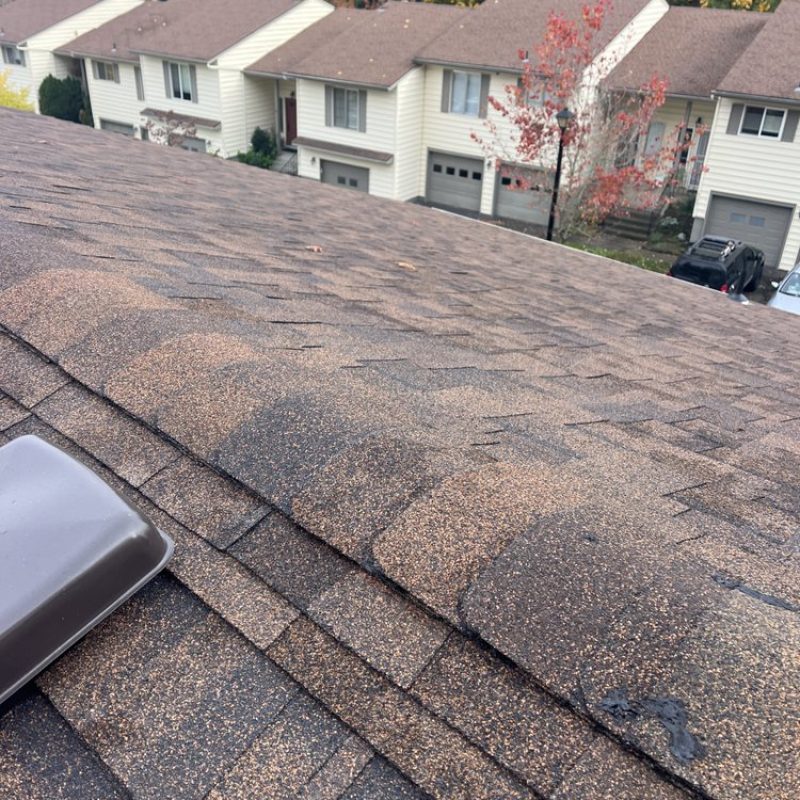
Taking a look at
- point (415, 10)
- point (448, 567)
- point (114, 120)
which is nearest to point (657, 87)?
point (415, 10)

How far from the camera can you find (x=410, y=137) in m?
25.4

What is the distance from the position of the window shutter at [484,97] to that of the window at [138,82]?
15818mm

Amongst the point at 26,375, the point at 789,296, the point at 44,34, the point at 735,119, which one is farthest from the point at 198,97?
the point at 26,375

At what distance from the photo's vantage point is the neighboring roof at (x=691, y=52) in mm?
22359

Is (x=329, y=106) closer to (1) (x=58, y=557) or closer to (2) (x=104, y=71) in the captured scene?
(2) (x=104, y=71)

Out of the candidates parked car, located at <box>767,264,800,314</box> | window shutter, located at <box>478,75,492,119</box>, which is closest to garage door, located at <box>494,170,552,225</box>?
window shutter, located at <box>478,75,492,119</box>

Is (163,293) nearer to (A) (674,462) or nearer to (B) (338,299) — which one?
(B) (338,299)

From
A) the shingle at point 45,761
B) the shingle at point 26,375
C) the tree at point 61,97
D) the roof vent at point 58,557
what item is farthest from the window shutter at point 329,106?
the shingle at point 45,761

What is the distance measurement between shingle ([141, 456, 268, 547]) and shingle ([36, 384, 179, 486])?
0.07 meters

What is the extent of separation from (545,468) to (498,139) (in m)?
23.8

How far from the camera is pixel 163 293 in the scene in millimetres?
3539

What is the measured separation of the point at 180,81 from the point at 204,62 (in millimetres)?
2672

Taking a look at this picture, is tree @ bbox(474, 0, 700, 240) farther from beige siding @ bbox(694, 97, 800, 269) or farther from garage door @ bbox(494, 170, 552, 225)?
beige siding @ bbox(694, 97, 800, 269)

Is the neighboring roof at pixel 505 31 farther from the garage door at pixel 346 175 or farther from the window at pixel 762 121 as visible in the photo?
the window at pixel 762 121
